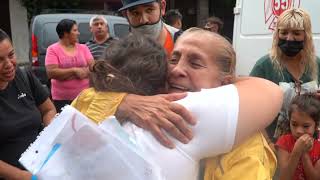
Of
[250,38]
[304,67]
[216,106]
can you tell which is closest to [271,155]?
[216,106]

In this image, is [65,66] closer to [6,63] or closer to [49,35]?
[49,35]

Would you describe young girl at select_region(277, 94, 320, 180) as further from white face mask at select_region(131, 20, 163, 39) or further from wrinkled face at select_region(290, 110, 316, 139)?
white face mask at select_region(131, 20, 163, 39)

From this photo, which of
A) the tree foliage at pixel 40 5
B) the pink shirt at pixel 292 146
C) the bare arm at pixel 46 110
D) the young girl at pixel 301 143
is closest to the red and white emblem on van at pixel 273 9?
the young girl at pixel 301 143

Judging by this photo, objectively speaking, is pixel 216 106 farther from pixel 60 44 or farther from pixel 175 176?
pixel 60 44

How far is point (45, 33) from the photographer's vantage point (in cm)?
764

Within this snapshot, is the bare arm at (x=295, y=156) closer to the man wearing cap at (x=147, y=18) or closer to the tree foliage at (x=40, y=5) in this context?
the man wearing cap at (x=147, y=18)

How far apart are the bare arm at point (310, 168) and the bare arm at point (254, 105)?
4.14 feet

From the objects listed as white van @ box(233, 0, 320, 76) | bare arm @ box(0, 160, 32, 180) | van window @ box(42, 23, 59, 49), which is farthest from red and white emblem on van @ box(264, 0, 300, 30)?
van window @ box(42, 23, 59, 49)

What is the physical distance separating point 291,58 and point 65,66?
2949 mm

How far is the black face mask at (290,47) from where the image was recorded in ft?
9.81

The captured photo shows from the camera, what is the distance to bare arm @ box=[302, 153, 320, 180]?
2.52 metres

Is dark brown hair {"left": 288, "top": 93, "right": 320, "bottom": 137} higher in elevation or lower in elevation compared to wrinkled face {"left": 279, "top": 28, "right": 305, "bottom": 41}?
lower

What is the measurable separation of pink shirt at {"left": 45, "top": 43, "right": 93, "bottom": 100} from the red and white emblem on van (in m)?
2.16

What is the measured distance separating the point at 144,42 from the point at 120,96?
19cm
